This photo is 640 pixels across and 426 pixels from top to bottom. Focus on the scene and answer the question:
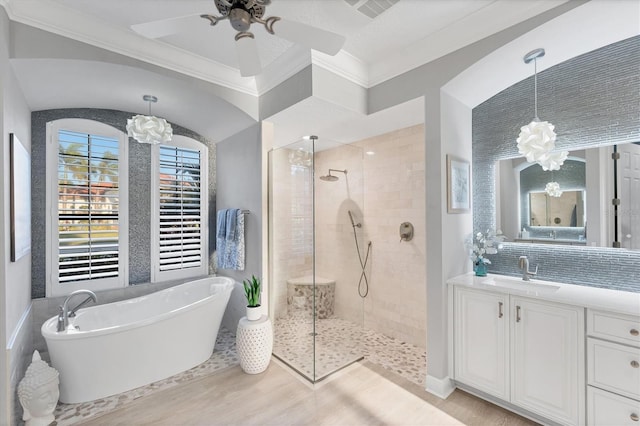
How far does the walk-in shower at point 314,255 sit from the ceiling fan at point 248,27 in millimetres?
1226

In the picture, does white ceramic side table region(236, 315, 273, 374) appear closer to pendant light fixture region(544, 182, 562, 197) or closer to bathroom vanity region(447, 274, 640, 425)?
bathroom vanity region(447, 274, 640, 425)

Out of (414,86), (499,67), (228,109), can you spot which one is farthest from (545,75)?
(228,109)

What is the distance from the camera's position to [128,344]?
2.38 meters

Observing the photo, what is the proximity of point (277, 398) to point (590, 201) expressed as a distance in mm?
2911

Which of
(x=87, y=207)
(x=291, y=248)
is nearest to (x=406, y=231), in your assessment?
(x=291, y=248)

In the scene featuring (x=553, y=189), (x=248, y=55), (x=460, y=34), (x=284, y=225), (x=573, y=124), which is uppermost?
(x=460, y=34)

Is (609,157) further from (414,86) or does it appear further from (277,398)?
(277,398)

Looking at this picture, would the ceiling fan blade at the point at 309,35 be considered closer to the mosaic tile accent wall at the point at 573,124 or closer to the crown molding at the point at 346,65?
the crown molding at the point at 346,65

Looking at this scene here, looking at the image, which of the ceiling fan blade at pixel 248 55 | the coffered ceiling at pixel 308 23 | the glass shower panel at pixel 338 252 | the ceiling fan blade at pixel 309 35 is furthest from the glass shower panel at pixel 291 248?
the ceiling fan blade at pixel 309 35

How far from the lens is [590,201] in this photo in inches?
89.9

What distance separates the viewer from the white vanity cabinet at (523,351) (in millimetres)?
1844

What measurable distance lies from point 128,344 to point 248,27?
2503mm

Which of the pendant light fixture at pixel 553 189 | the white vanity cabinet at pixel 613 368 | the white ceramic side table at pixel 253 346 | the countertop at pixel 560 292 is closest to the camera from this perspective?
the white vanity cabinet at pixel 613 368

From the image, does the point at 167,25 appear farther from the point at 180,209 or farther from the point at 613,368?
the point at 613,368
